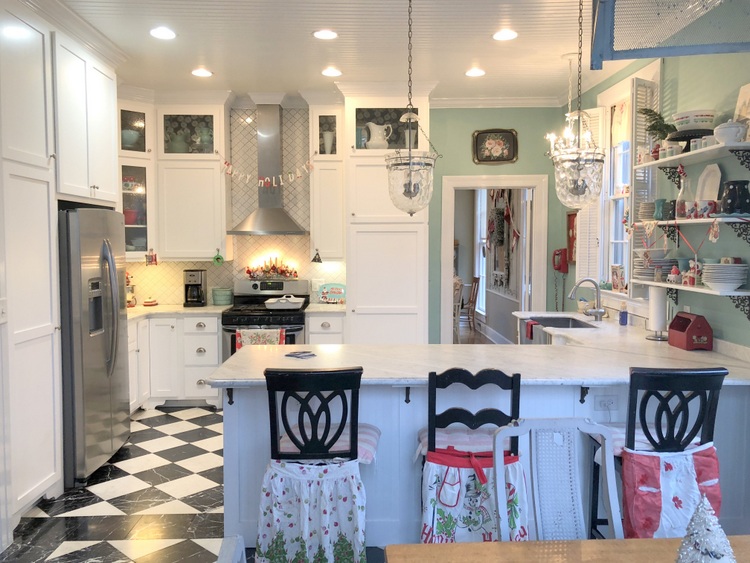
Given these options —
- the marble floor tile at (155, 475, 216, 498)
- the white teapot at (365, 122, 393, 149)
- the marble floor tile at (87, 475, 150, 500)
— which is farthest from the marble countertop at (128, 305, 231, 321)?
the white teapot at (365, 122, 393, 149)

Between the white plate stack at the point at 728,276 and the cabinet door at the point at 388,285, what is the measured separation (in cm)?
263

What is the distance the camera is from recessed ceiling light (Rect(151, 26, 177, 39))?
397 cm

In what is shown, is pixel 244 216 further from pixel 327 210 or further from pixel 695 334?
pixel 695 334

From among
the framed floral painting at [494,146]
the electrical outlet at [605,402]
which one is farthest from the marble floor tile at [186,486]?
the framed floral painting at [494,146]

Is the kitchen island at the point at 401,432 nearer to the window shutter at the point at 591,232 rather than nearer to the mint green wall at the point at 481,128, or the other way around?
the window shutter at the point at 591,232

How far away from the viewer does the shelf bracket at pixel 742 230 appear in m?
3.15

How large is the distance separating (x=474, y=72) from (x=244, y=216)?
2.53m

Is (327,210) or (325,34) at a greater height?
(325,34)

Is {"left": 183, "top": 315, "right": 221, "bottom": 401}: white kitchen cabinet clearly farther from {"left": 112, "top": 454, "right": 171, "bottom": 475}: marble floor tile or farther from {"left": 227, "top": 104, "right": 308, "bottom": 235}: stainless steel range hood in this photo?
{"left": 112, "top": 454, "right": 171, "bottom": 475}: marble floor tile

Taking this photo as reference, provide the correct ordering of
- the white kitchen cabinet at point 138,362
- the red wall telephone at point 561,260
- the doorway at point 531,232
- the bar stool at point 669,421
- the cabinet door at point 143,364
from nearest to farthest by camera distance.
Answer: the bar stool at point 669,421
the white kitchen cabinet at point 138,362
the cabinet door at point 143,364
the red wall telephone at point 561,260
the doorway at point 531,232

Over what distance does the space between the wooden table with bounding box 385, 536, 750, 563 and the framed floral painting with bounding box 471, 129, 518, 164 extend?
4.61 metres

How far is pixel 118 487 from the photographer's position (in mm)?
3812

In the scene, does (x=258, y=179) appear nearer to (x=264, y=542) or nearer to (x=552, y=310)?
(x=552, y=310)

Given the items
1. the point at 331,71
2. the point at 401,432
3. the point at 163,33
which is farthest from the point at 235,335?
the point at 401,432
